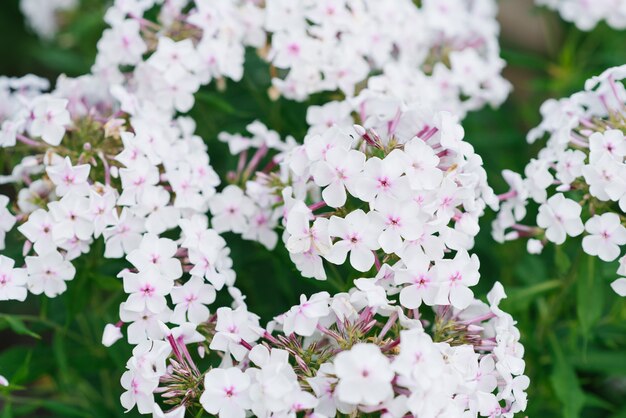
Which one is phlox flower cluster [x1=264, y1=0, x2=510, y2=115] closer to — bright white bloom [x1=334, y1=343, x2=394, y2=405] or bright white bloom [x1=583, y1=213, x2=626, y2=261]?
bright white bloom [x1=583, y1=213, x2=626, y2=261]

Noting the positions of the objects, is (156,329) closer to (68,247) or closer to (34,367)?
(68,247)

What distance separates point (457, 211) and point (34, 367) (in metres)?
1.27

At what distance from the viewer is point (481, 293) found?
7.47 feet

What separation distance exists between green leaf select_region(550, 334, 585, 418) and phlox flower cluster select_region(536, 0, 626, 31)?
126 cm

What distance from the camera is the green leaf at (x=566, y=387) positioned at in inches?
76.1

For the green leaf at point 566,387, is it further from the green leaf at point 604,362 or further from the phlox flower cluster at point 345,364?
the phlox flower cluster at point 345,364

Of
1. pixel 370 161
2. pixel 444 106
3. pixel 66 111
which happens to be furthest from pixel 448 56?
pixel 66 111

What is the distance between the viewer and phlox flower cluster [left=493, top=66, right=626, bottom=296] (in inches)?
66.4

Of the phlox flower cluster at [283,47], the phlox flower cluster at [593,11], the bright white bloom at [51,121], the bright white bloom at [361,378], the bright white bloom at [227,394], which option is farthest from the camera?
the phlox flower cluster at [593,11]

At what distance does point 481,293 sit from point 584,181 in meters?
0.59

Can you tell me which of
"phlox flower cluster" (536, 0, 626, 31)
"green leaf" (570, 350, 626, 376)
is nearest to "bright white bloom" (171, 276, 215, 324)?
"green leaf" (570, 350, 626, 376)

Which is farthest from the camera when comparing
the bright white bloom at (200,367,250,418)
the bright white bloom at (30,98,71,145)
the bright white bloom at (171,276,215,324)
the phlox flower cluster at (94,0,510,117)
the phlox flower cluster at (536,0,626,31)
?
the phlox flower cluster at (536,0,626,31)

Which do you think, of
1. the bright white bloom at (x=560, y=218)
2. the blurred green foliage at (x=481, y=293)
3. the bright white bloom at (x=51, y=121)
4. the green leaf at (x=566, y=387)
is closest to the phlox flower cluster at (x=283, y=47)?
the blurred green foliage at (x=481, y=293)

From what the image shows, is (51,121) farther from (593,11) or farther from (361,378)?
(593,11)
